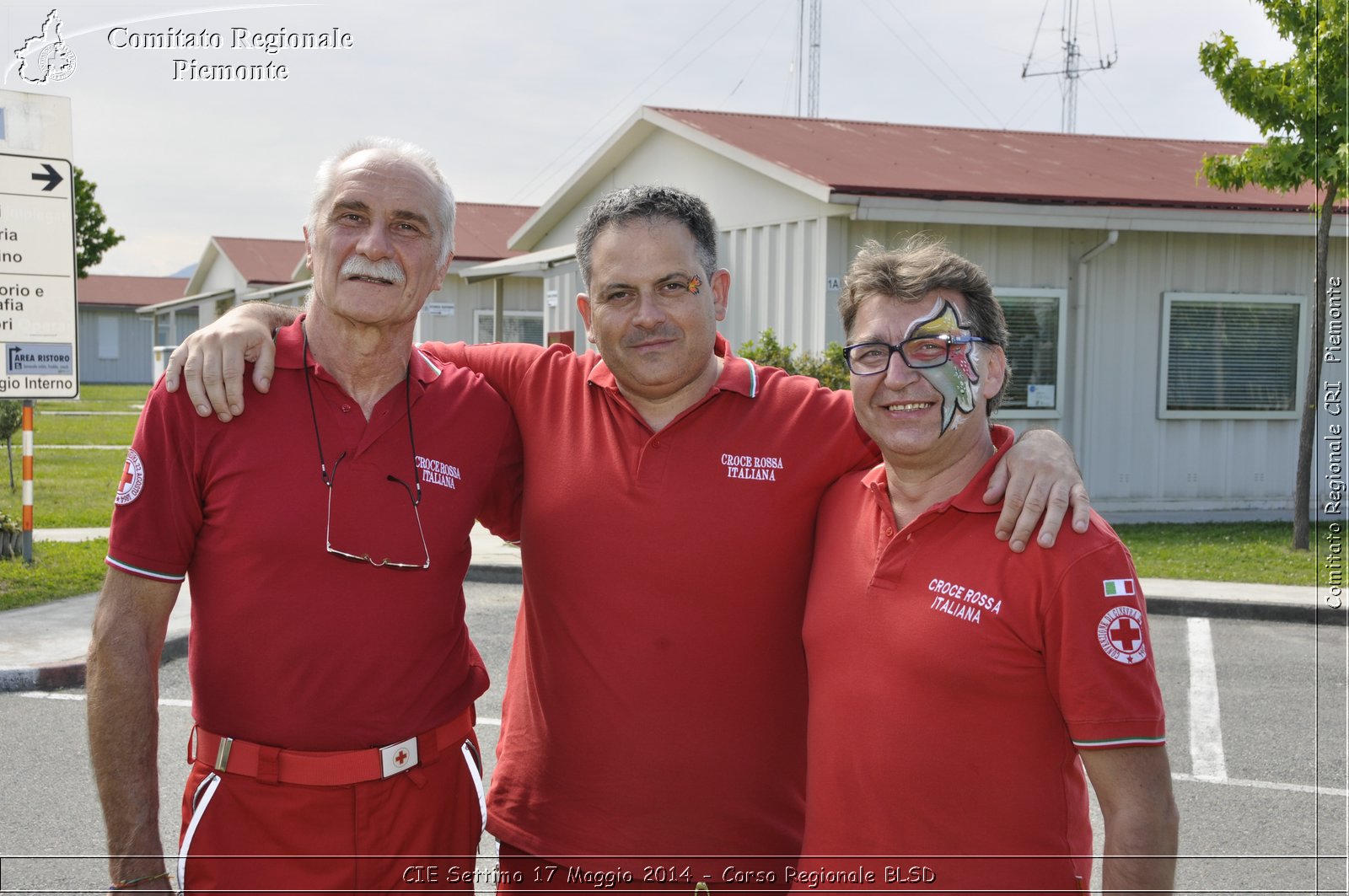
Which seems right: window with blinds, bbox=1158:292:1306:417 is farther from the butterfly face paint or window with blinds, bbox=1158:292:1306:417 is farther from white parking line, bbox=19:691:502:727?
the butterfly face paint

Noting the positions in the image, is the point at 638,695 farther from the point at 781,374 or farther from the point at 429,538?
the point at 781,374

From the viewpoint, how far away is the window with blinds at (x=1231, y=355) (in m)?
14.4

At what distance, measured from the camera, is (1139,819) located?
2174 millimetres

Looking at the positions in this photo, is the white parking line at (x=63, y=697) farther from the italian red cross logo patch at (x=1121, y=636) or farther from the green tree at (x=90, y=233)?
the green tree at (x=90, y=233)

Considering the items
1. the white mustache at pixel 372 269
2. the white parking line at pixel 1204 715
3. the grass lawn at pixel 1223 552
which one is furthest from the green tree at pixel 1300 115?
the white mustache at pixel 372 269

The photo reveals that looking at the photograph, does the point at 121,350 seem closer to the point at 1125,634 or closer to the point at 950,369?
the point at 950,369

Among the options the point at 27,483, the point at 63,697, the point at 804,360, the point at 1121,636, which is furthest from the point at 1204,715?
the point at 27,483

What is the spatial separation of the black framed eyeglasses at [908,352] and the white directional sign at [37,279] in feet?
27.6

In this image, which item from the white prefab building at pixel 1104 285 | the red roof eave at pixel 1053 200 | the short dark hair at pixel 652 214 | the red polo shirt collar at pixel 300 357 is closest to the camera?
Answer: the red polo shirt collar at pixel 300 357

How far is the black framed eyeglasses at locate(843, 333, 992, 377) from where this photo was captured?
8.52 ft

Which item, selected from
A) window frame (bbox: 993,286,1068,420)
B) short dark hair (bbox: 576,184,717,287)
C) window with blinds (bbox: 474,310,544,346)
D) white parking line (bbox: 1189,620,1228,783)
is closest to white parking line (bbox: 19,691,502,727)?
short dark hair (bbox: 576,184,717,287)

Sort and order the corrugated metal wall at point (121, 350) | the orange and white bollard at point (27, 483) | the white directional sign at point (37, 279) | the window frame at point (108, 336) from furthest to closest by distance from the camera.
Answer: the window frame at point (108, 336), the corrugated metal wall at point (121, 350), the orange and white bollard at point (27, 483), the white directional sign at point (37, 279)

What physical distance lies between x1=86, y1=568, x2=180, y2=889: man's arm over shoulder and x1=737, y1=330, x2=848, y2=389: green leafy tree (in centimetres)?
921

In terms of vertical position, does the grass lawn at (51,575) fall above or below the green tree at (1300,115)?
below
